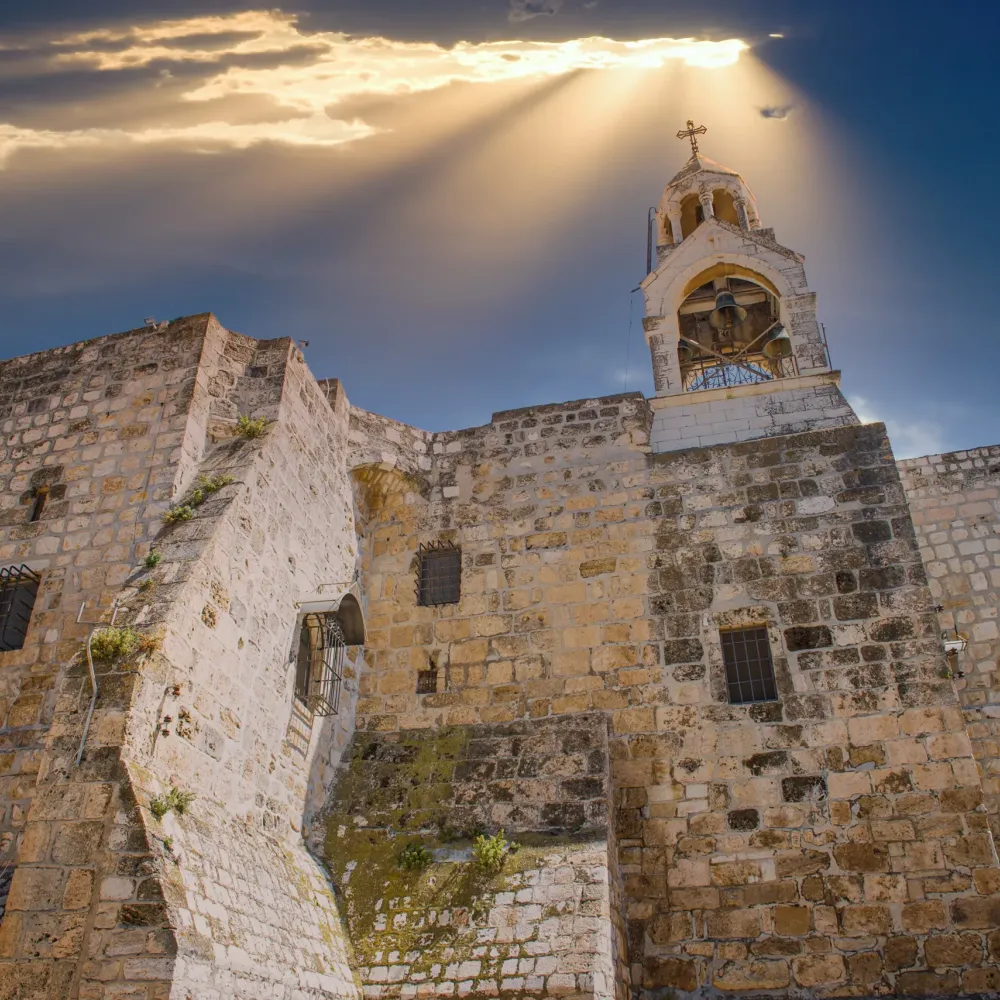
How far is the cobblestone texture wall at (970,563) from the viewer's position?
998cm

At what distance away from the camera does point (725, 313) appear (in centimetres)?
1194

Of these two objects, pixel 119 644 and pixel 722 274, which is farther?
pixel 722 274

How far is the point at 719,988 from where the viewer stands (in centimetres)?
733

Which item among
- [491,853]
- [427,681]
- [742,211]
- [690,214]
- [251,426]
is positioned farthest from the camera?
[690,214]

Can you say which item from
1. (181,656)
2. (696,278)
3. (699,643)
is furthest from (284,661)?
(696,278)

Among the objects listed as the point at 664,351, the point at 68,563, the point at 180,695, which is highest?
the point at 664,351

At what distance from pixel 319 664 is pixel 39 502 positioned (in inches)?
123

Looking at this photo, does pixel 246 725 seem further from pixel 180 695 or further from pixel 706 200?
pixel 706 200

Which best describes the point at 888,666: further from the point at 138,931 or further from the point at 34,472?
the point at 34,472

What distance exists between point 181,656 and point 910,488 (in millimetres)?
9091

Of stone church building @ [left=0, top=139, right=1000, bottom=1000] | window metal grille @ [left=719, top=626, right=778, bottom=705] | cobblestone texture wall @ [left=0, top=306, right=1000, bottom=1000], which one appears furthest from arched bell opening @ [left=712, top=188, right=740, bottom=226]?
window metal grille @ [left=719, top=626, right=778, bottom=705]

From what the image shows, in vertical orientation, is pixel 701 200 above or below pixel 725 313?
above

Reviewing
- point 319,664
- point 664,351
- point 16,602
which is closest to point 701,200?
point 664,351

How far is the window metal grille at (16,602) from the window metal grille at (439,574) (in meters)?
3.89
